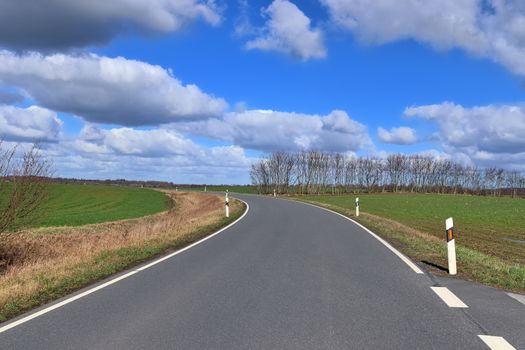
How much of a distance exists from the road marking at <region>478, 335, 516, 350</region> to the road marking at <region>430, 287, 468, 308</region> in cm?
152

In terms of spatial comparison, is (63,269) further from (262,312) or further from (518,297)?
(518,297)

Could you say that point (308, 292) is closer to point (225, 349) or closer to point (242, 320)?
point (242, 320)

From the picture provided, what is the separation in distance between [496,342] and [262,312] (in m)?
2.79

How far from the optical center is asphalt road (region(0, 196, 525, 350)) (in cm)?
530

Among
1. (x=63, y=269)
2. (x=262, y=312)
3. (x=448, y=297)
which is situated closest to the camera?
(x=262, y=312)

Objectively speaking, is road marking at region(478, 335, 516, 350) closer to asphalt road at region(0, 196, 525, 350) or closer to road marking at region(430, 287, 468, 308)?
asphalt road at region(0, 196, 525, 350)

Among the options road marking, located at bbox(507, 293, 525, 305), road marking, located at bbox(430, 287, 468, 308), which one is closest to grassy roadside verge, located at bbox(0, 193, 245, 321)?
road marking, located at bbox(430, 287, 468, 308)

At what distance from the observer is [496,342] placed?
519 centimetres

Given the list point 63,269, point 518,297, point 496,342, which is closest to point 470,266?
point 518,297

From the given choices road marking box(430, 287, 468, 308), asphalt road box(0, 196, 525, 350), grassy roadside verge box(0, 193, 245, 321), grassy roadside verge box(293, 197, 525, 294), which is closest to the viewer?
asphalt road box(0, 196, 525, 350)

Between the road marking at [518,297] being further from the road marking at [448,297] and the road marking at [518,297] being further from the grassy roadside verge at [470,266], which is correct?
the road marking at [448,297]

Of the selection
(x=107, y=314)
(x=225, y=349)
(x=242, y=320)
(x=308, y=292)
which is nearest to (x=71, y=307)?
(x=107, y=314)

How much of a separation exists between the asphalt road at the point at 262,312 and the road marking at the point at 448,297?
0.50 feet

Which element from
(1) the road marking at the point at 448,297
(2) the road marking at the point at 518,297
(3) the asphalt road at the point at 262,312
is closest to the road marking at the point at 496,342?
(3) the asphalt road at the point at 262,312
